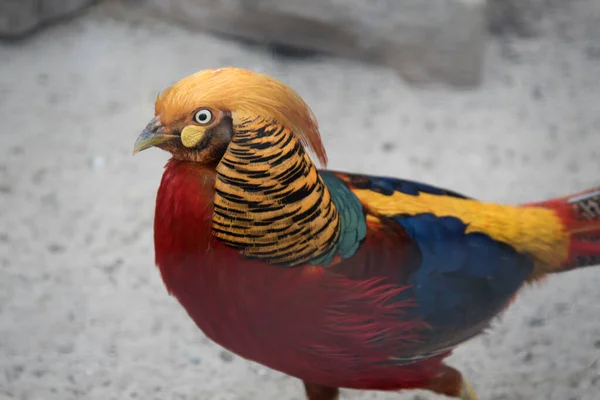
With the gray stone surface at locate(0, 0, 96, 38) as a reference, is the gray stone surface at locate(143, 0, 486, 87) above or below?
above

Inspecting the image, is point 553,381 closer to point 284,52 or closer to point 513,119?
point 513,119

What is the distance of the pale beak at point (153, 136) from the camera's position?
0.94 meters

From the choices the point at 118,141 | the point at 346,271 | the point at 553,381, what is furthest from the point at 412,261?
the point at 118,141

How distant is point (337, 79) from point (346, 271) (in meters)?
0.66

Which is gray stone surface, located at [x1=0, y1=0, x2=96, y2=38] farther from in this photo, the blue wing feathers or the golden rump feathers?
the blue wing feathers

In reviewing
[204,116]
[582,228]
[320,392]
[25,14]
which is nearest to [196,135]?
[204,116]

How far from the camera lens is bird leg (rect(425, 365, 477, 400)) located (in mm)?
1197

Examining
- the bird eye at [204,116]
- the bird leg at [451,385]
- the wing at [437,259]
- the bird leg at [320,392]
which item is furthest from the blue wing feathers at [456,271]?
the bird eye at [204,116]

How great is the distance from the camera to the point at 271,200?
93 centimetres

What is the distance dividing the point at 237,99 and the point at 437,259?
390 mm

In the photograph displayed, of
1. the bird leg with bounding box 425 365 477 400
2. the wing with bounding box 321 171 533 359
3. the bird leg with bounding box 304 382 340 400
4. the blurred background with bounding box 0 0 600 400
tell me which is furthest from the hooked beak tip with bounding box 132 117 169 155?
the bird leg with bounding box 425 365 477 400

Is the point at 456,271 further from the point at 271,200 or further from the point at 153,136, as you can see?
the point at 153,136

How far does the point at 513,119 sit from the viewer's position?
1.51 m

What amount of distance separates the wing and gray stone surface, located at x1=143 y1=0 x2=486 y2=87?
56cm
